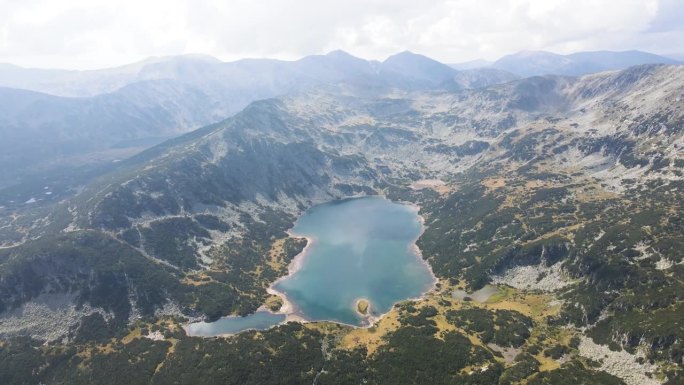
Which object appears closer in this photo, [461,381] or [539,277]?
[461,381]

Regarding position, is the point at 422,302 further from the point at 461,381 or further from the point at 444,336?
the point at 461,381

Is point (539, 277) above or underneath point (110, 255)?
underneath

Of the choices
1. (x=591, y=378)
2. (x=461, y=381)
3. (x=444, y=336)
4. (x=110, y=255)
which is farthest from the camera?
(x=110, y=255)

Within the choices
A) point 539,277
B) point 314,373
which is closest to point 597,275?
point 539,277

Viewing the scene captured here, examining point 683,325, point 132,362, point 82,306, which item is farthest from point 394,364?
point 82,306

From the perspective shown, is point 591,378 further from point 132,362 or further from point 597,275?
point 132,362

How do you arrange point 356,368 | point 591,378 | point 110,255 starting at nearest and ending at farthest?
1. point 591,378
2. point 356,368
3. point 110,255
